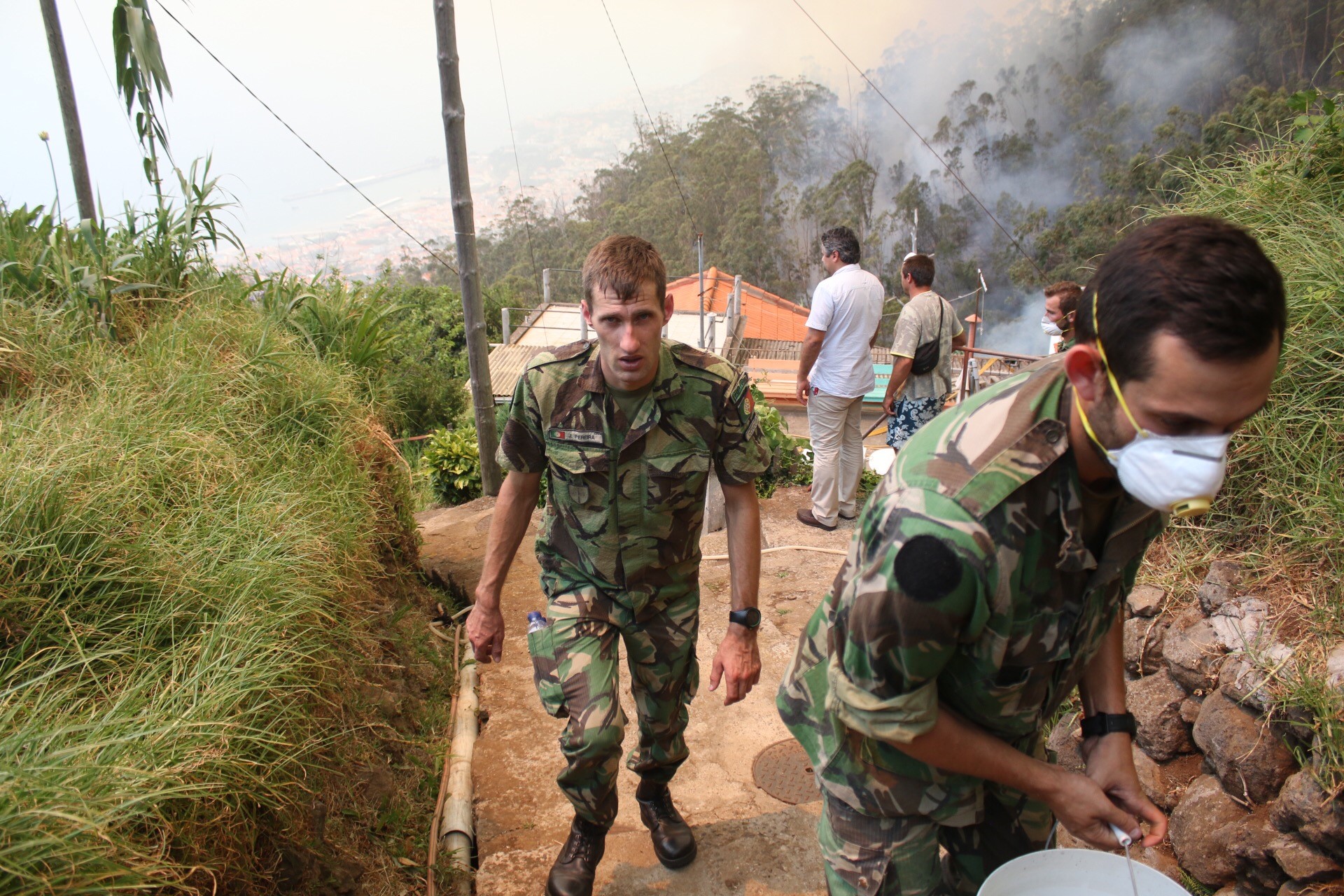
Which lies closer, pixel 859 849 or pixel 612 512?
pixel 859 849

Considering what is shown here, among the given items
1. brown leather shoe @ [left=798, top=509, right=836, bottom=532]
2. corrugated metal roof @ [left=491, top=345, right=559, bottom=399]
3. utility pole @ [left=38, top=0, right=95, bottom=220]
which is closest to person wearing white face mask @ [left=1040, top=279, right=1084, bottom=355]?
brown leather shoe @ [left=798, top=509, right=836, bottom=532]

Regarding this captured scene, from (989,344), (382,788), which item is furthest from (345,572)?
(989,344)

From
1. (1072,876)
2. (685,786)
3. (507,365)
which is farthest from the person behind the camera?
(507,365)

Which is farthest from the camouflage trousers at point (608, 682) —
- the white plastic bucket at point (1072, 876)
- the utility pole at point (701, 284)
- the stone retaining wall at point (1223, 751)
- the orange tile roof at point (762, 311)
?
the orange tile roof at point (762, 311)

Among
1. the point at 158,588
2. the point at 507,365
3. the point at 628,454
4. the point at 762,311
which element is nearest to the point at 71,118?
the point at 158,588

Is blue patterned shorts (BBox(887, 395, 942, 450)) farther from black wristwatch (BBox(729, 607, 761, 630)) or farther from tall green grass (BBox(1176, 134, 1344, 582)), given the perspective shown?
black wristwatch (BBox(729, 607, 761, 630))

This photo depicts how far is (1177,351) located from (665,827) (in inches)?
93.5

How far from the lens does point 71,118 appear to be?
507 centimetres

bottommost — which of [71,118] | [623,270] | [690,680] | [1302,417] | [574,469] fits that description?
[690,680]

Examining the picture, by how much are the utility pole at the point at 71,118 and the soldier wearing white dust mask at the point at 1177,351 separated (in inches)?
219

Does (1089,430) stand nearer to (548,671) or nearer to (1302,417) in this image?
(548,671)

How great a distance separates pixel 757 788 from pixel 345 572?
→ 1.81 meters

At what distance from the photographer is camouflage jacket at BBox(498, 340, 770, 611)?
2637 millimetres

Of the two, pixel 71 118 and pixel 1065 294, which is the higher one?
pixel 71 118
